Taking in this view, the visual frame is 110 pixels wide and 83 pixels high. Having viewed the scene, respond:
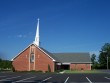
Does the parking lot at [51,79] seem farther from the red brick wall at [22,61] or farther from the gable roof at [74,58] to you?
the gable roof at [74,58]

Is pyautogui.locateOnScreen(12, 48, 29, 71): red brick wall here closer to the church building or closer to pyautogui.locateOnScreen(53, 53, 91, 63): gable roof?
the church building

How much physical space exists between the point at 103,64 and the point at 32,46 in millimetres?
43906

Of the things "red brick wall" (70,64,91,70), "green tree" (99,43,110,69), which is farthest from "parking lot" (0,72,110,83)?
"green tree" (99,43,110,69)

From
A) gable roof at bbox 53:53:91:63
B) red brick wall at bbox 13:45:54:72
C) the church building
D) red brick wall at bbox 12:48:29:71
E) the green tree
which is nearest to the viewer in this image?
the church building

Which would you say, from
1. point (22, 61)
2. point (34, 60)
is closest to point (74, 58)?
point (34, 60)

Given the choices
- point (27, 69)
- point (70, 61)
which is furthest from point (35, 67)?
point (70, 61)

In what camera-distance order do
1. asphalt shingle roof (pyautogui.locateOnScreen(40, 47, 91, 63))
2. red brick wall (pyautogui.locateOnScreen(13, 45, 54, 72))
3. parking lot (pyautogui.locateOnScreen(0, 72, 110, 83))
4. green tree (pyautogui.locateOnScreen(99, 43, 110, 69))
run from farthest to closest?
green tree (pyautogui.locateOnScreen(99, 43, 110, 69)), asphalt shingle roof (pyautogui.locateOnScreen(40, 47, 91, 63)), red brick wall (pyautogui.locateOnScreen(13, 45, 54, 72)), parking lot (pyautogui.locateOnScreen(0, 72, 110, 83))

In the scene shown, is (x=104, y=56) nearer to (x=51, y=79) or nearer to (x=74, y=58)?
(x=74, y=58)

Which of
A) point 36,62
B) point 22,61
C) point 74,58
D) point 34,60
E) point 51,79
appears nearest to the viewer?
point 51,79

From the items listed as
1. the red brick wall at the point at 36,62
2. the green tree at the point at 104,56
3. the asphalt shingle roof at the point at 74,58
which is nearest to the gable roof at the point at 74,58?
the asphalt shingle roof at the point at 74,58

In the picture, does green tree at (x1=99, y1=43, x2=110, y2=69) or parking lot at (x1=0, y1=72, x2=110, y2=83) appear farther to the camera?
green tree at (x1=99, y1=43, x2=110, y2=69)

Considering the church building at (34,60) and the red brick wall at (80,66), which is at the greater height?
the church building at (34,60)

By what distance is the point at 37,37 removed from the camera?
74812 millimetres

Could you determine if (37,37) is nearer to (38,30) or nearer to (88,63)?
(38,30)
